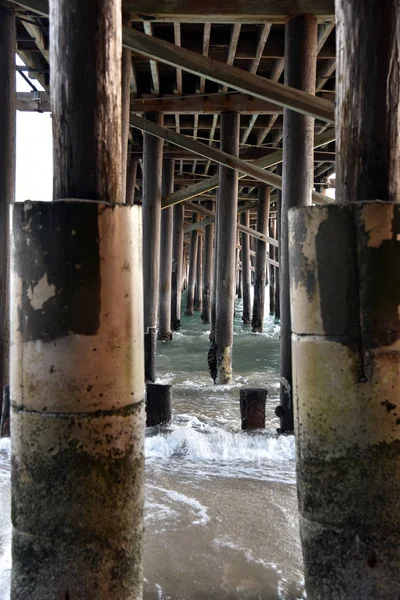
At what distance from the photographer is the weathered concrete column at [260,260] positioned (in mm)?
15102

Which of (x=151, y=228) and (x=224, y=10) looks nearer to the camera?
(x=224, y=10)

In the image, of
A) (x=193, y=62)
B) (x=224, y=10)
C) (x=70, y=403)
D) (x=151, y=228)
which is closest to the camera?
(x=70, y=403)

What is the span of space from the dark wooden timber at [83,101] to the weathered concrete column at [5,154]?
11.2 feet

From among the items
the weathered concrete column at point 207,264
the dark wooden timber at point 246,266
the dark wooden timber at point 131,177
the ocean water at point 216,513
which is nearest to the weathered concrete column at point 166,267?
the dark wooden timber at point 131,177

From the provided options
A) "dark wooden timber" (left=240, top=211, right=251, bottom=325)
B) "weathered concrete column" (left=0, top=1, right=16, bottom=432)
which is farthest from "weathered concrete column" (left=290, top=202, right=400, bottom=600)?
"dark wooden timber" (left=240, top=211, right=251, bottom=325)

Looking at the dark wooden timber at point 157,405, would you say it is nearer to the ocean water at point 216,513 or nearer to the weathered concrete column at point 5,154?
the ocean water at point 216,513

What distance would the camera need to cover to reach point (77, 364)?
205 cm

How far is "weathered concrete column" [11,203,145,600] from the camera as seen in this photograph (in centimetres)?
204

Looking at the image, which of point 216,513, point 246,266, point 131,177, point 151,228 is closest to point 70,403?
point 216,513

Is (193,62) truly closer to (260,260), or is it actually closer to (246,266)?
(260,260)

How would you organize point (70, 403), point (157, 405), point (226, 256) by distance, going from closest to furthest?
point (70, 403), point (157, 405), point (226, 256)

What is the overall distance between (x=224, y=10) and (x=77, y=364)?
4952mm

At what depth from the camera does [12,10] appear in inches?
225

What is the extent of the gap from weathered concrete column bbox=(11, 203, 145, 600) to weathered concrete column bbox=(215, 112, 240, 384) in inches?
267
